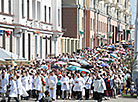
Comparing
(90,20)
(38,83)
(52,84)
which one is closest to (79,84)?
(52,84)

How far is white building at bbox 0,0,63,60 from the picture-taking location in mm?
37156

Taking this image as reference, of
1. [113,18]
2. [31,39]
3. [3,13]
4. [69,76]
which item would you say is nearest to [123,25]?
[113,18]

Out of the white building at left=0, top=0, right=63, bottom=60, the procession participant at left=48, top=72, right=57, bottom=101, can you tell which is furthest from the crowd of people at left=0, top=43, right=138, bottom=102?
the white building at left=0, top=0, right=63, bottom=60

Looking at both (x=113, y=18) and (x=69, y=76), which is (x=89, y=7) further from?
(x=69, y=76)

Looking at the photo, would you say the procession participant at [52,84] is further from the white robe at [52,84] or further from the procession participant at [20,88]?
the procession participant at [20,88]

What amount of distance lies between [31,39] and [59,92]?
51.9 ft

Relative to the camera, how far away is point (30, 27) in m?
41.9

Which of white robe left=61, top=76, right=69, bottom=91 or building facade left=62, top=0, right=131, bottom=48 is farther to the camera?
building facade left=62, top=0, right=131, bottom=48

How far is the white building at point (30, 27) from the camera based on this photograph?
37.2 m

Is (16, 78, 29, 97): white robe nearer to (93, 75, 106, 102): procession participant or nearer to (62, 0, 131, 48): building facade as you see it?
(93, 75, 106, 102): procession participant

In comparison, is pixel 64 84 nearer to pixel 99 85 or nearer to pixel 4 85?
pixel 99 85

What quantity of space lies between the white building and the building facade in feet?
36.7

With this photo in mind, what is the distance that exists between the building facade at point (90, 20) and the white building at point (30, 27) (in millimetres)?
11176

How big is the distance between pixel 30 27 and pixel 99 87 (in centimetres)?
1800
